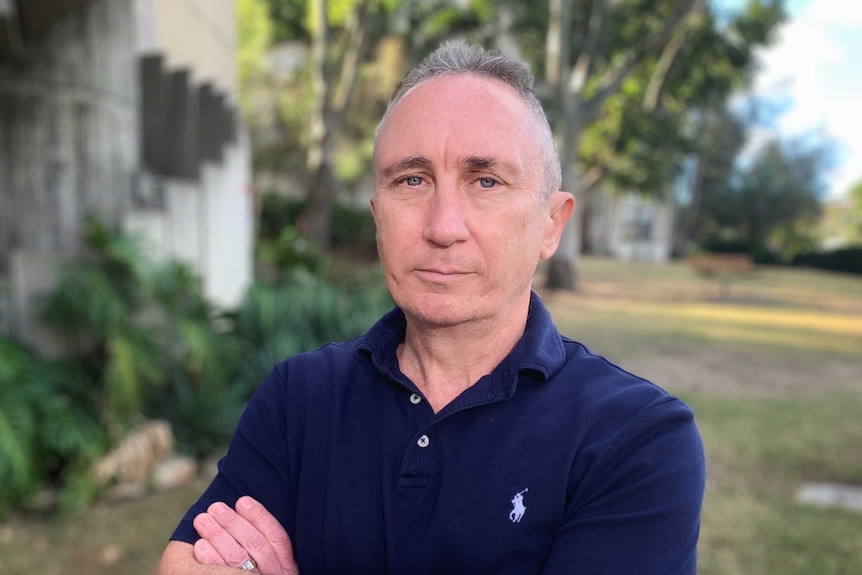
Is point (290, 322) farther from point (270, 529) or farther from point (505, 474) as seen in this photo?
point (505, 474)

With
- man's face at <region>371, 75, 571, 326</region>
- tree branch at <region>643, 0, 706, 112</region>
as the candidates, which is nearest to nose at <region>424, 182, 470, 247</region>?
man's face at <region>371, 75, 571, 326</region>

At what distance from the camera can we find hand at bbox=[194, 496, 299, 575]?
5.64 feet

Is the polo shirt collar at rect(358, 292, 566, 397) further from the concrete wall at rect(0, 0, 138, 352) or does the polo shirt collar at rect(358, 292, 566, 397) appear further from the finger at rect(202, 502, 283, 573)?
the concrete wall at rect(0, 0, 138, 352)

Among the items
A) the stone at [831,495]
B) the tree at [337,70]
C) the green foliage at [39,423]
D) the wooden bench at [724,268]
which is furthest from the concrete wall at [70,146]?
the wooden bench at [724,268]

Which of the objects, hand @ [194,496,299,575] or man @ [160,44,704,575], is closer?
man @ [160,44,704,575]

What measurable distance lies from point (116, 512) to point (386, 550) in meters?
3.97

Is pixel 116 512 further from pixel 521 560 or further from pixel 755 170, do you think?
pixel 755 170

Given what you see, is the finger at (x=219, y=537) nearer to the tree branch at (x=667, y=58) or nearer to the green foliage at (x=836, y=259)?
the tree branch at (x=667, y=58)

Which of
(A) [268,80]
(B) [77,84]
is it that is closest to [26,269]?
(B) [77,84]

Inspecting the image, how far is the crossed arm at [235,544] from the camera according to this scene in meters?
1.72

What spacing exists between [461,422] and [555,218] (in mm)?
558

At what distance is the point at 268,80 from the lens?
2567 cm

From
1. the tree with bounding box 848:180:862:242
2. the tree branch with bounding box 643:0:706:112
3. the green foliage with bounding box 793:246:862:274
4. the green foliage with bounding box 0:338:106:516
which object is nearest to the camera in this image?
the green foliage with bounding box 0:338:106:516

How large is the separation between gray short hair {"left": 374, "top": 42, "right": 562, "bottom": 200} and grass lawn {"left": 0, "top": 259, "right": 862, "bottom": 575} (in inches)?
142
